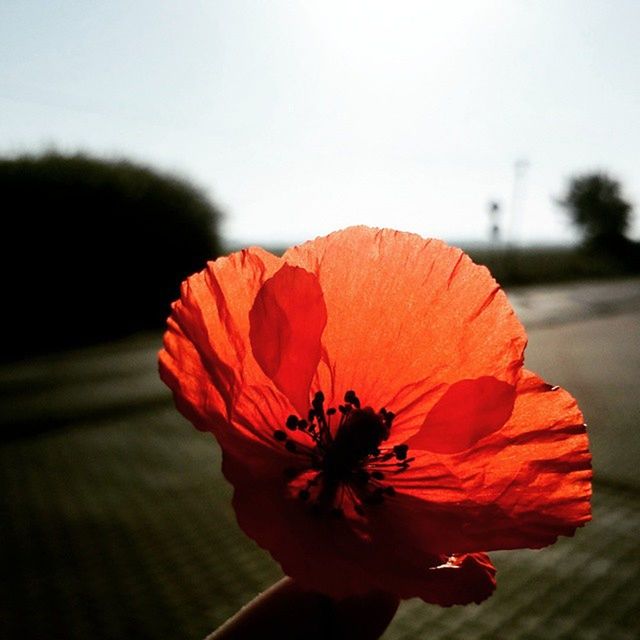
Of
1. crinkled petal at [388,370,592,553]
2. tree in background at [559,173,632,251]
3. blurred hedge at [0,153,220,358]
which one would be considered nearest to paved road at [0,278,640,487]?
crinkled petal at [388,370,592,553]

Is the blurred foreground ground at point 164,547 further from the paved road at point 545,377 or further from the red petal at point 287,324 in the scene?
the red petal at point 287,324

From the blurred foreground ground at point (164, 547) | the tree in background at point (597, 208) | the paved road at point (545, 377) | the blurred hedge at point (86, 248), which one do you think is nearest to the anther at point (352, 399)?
the blurred foreground ground at point (164, 547)

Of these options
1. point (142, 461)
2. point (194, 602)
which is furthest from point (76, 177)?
point (194, 602)

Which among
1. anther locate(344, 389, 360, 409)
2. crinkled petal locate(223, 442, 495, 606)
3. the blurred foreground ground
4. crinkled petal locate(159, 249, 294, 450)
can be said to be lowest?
the blurred foreground ground

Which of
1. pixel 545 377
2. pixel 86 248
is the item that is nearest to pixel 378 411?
pixel 545 377

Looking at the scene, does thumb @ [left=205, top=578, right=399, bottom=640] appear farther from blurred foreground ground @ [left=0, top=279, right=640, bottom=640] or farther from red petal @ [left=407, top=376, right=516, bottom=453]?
blurred foreground ground @ [left=0, top=279, right=640, bottom=640]

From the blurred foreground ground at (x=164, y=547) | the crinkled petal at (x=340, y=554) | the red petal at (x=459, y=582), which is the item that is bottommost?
the blurred foreground ground at (x=164, y=547)

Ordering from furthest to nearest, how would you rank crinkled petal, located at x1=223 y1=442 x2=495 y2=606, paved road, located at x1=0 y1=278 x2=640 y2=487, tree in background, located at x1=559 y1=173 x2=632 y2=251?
tree in background, located at x1=559 y1=173 x2=632 y2=251
paved road, located at x1=0 y1=278 x2=640 y2=487
crinkled petal, located at x1=223 y1=442 x2=495 y2=606

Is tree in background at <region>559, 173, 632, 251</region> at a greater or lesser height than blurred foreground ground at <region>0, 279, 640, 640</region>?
lesser
